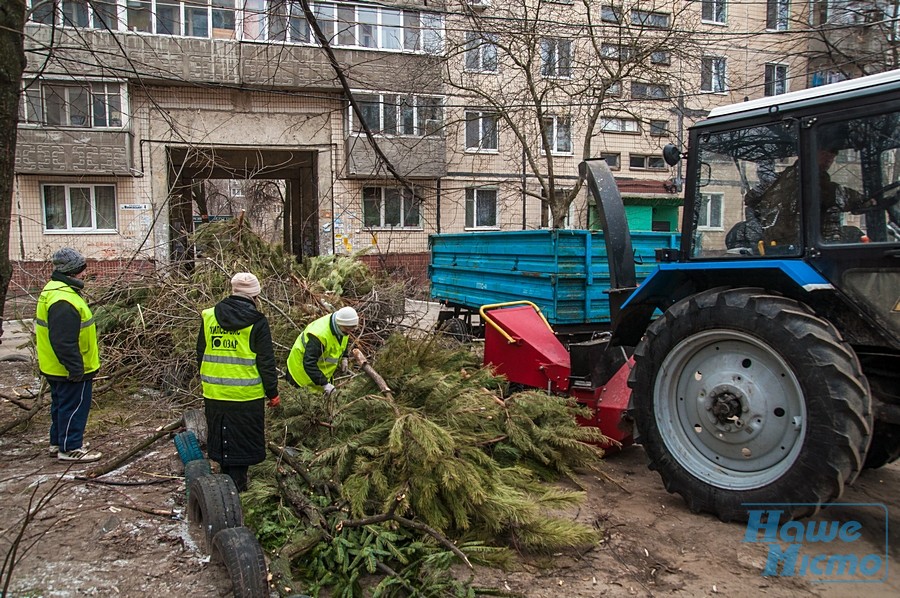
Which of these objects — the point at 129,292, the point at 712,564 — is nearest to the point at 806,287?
the point at 712,564

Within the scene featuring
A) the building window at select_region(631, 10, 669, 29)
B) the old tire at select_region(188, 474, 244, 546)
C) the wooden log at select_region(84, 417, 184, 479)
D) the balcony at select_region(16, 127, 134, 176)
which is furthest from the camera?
the balcony at select_region(16, 127, 134, 176)

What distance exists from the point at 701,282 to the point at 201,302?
5.45m

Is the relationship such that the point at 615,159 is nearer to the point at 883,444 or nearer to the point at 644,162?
the point at 644,162

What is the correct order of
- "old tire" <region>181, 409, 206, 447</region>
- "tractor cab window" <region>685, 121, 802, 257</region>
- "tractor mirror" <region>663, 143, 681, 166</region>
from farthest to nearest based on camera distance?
"old tire" <region>181, 409, 206, 447</region> < "tractor mirror" <region>663, 143, 681, 166</region> < "tractor cab window" <region>685, 121, 802, 257</region>

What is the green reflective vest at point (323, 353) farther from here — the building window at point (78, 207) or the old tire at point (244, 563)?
the building window at point (78, 207)

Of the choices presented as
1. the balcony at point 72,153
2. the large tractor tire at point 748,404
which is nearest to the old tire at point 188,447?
the large tractor tire at point 748,404

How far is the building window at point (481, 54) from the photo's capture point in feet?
46.9

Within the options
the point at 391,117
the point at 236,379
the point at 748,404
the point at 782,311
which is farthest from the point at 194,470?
the point at 391,117

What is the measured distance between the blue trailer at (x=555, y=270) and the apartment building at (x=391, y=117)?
6.70m

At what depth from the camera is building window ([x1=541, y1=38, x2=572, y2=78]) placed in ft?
50.8

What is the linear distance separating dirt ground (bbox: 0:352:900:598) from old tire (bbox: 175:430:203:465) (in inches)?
8.0

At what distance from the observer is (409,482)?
3.70 metres

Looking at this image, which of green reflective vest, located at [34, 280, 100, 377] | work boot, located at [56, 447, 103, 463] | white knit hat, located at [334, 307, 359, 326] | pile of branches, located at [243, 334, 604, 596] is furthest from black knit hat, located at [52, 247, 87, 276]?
white knit hat, located at [334, 307, 359, 326]

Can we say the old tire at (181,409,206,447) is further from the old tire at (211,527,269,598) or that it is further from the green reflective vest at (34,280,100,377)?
the old tire at (211,527,269,598)
